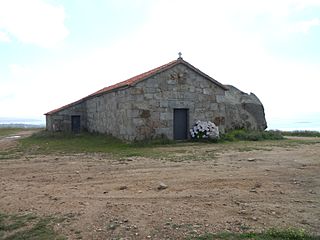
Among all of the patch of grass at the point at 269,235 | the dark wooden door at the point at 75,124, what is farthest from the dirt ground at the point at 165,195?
the dark wooden door at the point at 75,124

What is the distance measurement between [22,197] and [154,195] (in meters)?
2.28

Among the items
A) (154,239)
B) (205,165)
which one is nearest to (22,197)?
(154,239)

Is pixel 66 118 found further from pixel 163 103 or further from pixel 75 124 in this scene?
pixel 163 103

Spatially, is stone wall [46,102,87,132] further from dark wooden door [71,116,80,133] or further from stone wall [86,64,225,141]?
stone wall [86,64,225,141]

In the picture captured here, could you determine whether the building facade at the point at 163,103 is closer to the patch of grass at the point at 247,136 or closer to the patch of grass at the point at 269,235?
the patch of grass at the point at 247,136

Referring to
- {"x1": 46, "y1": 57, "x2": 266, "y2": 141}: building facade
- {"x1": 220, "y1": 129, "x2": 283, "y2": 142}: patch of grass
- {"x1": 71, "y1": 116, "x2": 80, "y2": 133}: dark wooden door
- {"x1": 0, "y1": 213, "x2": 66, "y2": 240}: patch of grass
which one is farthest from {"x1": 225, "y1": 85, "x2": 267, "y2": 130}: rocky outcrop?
{"x1": 0, "y1": 213, "x2": 66, "y2": 240}: patch of grass

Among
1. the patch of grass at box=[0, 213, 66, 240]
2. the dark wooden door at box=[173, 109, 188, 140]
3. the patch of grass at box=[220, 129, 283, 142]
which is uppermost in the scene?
the dark wooden door at box=[173, 109, 188, 140]

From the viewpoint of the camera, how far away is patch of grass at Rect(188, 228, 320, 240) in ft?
12.0

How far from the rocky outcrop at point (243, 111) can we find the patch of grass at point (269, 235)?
571 inches

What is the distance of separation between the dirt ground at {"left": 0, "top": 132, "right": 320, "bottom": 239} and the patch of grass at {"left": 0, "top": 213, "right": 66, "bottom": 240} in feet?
0.56

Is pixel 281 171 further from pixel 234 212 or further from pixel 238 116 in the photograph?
pixel 238 116

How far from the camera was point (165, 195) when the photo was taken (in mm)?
5500

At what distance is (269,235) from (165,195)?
83.1 inches

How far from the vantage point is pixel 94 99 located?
19.7m
